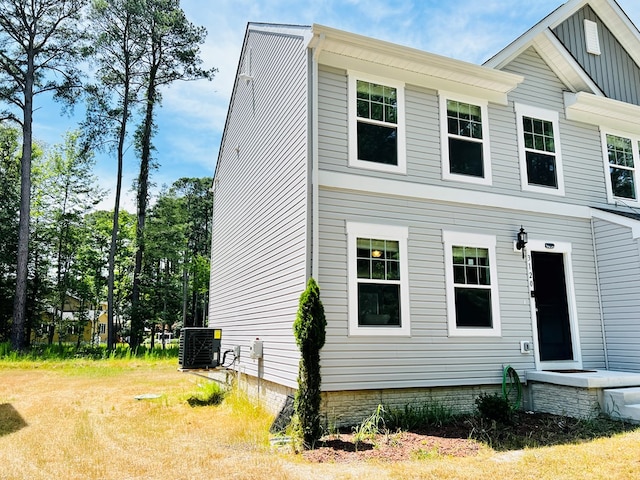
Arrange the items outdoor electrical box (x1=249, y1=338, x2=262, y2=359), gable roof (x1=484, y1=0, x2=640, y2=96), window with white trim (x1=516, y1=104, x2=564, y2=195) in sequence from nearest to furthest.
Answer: outdoor electrical box (x1=249, y1=338, x2=262, y2=359), window with white trim (x1=516, y1=104, x2=564, y2=195), gable roof (x1=484, y1=0, x2=640, y2=96)

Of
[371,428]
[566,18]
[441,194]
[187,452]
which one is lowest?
[187,452]

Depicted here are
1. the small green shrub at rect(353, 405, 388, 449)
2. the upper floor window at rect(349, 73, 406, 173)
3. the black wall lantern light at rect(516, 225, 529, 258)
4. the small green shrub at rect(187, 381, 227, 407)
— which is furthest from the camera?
the small green shrub at rect(187, 381, 227, 407)

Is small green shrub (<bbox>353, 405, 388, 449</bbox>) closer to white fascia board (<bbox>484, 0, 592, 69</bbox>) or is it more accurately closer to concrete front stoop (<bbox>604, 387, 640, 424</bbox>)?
concrete front stoop (<bbox>604, 387, 640, 424</bbox>)

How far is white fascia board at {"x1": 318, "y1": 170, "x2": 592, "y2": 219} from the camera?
692cm

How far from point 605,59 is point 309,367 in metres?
9.73

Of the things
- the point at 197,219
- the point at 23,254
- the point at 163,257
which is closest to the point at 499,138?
the point at 23,254

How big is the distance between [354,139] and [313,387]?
12.4 ft

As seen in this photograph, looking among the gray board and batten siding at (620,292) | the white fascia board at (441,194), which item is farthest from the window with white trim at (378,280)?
the gray board and batten siding at (620,292)

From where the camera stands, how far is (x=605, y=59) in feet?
33.8

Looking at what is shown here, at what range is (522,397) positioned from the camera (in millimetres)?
7535

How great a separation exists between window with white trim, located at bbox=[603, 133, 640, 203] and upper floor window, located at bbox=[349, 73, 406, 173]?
4842 millimetres

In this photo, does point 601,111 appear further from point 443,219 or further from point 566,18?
point 443,219

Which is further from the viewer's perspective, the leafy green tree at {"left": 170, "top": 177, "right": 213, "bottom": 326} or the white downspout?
the leafy green tree at {"left": 170, "top": 177, "right": 213, "bottom": 326}

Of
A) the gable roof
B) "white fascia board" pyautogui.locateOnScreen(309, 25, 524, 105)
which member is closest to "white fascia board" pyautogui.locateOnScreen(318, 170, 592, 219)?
"white fascia board" pyautogui.locateOnScreen(309, 25, 524, 105)
